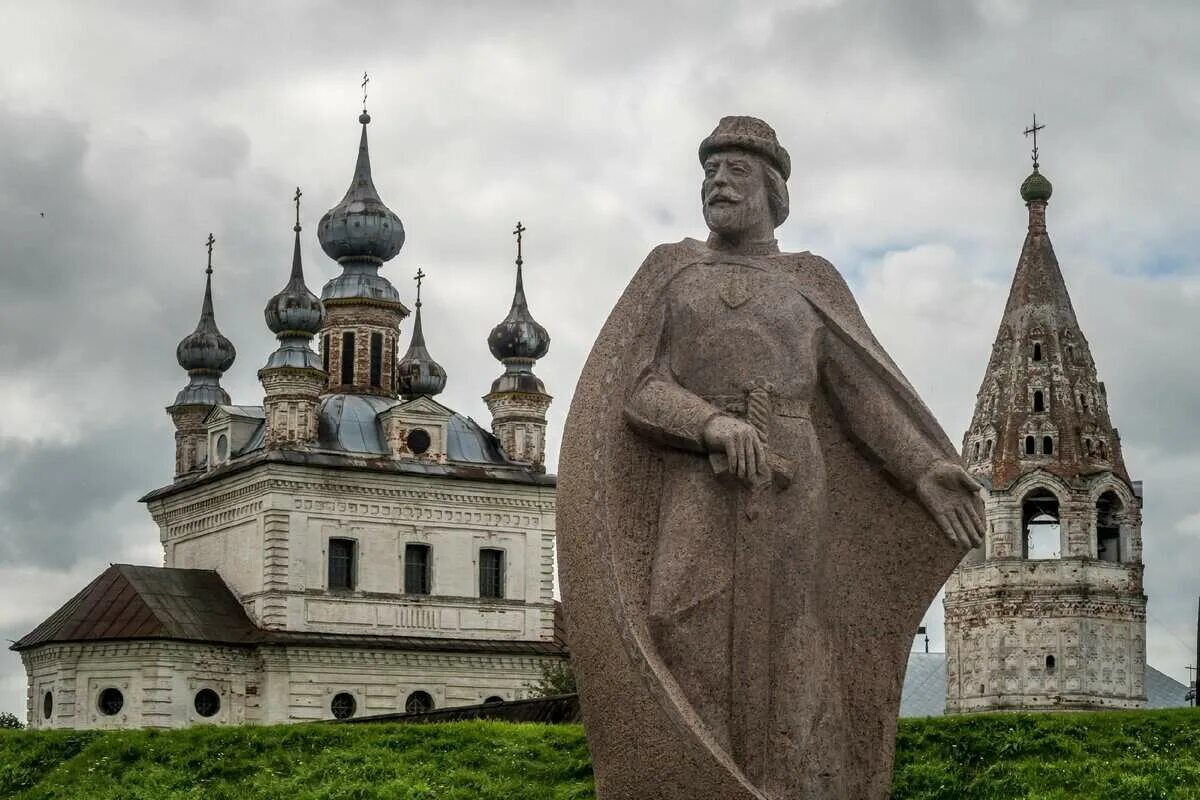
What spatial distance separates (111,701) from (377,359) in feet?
38.2

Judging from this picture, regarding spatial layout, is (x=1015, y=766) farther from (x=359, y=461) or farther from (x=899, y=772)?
(x=359, y=461)

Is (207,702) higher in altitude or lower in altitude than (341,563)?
lower

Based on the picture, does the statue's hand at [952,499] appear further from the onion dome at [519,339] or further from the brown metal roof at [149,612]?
the onion dome at [519,339]

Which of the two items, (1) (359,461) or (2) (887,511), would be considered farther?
(1) (359,461)

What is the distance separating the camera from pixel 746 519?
7.42 metres

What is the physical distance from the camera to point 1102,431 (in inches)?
2598

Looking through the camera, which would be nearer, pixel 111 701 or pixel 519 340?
pixel 111 701

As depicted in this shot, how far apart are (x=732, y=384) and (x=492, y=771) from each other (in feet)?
45.5

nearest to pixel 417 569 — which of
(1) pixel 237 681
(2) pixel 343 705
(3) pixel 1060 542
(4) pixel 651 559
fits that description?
(2) pixel 343 705

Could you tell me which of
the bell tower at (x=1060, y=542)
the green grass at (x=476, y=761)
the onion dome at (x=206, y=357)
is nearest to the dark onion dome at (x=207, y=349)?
the onion dome at (x=206, y=357)

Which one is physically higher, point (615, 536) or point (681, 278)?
point (681, 278)

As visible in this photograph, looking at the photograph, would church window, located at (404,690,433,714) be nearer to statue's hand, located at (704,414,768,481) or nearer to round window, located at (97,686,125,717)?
round window, located at (97,686,125,717)

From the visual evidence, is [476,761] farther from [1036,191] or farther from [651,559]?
[1036,191]

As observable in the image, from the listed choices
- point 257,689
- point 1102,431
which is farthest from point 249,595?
point 1102,431
